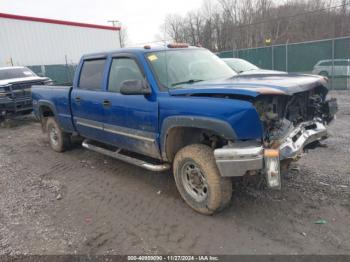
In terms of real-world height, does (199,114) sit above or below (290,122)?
above

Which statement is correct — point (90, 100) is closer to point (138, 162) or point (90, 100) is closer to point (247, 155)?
point (138, 162)

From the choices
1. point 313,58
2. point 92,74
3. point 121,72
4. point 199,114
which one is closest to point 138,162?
point 121,72

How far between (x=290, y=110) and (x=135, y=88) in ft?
6.16

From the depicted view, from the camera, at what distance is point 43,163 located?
5.93m

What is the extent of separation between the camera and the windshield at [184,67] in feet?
12.9

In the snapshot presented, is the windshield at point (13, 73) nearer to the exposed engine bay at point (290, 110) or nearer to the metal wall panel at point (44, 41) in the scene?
the metal wall panel at point (44, 41)

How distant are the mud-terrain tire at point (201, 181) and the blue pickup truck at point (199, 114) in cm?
1

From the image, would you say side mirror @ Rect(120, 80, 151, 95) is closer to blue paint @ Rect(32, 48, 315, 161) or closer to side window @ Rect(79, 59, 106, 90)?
blue paint @ Rect(32, 48, 315, 161)

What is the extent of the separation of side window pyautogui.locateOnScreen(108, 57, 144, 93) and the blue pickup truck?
15 mm

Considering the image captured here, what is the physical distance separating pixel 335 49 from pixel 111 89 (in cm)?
1255

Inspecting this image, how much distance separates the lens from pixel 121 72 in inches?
174

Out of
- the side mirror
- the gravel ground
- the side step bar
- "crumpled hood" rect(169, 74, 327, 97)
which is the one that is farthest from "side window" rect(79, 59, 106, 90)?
"crumpled hood" rect(169, 74, 327, 97)

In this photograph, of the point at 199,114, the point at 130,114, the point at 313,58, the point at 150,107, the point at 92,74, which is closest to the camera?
the point at 199,114

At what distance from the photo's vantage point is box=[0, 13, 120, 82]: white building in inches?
862
